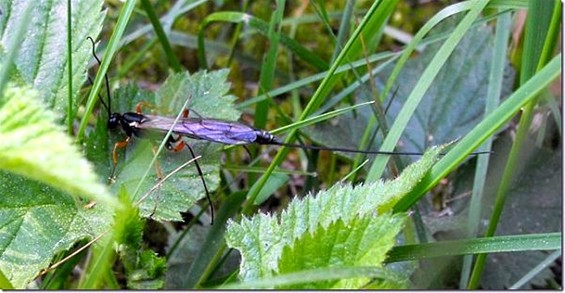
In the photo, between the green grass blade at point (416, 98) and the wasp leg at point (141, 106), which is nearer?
the green grass blade at point (416, 98)

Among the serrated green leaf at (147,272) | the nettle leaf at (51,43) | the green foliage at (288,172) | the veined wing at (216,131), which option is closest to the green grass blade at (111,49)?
the green foliage at (288,172)

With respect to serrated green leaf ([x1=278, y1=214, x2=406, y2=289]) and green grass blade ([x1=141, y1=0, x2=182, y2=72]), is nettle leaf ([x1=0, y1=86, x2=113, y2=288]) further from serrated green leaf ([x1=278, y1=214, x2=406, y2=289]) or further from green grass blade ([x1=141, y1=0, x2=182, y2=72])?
green grass blade ([x1=141, y1=0, x2=182, y2=72])

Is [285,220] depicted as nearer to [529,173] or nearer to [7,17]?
[7,17]

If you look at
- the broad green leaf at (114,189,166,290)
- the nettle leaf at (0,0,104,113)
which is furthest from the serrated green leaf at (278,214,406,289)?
the nettle leaf at (0,0,104,113)

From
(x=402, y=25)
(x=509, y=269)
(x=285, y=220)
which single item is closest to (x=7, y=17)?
(x=285, y=220)

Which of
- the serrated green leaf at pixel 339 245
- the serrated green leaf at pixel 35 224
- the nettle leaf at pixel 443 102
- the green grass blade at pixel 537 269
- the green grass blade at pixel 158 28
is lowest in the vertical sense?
the serrated green leaf at pixel 35 224

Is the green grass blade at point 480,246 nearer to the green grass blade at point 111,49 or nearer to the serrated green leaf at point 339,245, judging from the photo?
the serrated green leaf at point 339,245
